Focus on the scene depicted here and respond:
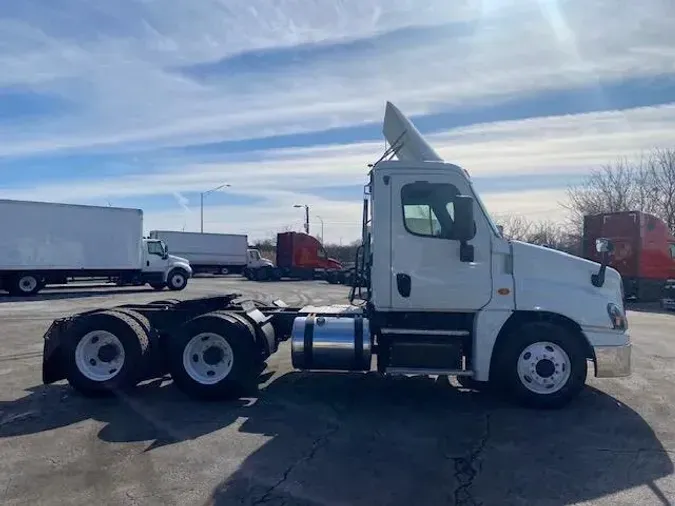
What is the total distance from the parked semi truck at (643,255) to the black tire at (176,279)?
1874 cm

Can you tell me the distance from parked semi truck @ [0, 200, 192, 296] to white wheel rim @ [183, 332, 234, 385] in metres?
22.0

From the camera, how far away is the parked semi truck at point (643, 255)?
26406 mm

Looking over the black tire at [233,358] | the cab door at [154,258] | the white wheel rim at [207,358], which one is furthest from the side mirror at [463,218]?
the cab door at [154,258]

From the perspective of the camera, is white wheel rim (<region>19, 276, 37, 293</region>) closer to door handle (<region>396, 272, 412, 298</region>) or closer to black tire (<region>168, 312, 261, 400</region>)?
black tire (<region>168, 312, 261, 400</region>)

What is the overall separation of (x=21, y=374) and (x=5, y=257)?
1948 centimetres

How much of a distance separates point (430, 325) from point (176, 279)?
25.8 metres

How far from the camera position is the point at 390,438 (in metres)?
6.44

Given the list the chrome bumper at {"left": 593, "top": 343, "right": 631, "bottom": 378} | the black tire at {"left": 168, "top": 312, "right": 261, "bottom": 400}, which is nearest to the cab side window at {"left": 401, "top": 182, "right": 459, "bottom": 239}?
the chrome bumper at {"left": 593, "top": 343, "right": 631, "bottom": 378}

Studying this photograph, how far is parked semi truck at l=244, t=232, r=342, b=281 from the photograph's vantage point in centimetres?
4531

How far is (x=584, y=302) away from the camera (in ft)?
24.8

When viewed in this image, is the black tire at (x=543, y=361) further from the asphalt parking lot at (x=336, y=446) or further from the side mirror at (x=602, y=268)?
the side mirror at (x=602, y=268)


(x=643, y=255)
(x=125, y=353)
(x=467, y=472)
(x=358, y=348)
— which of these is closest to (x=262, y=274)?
(x=643, y=255)

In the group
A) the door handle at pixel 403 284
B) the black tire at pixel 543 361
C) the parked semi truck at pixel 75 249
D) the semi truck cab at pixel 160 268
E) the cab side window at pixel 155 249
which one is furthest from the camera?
the cab side window at pixel 155 249

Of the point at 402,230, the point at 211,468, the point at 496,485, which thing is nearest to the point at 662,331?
the point at 402,230
